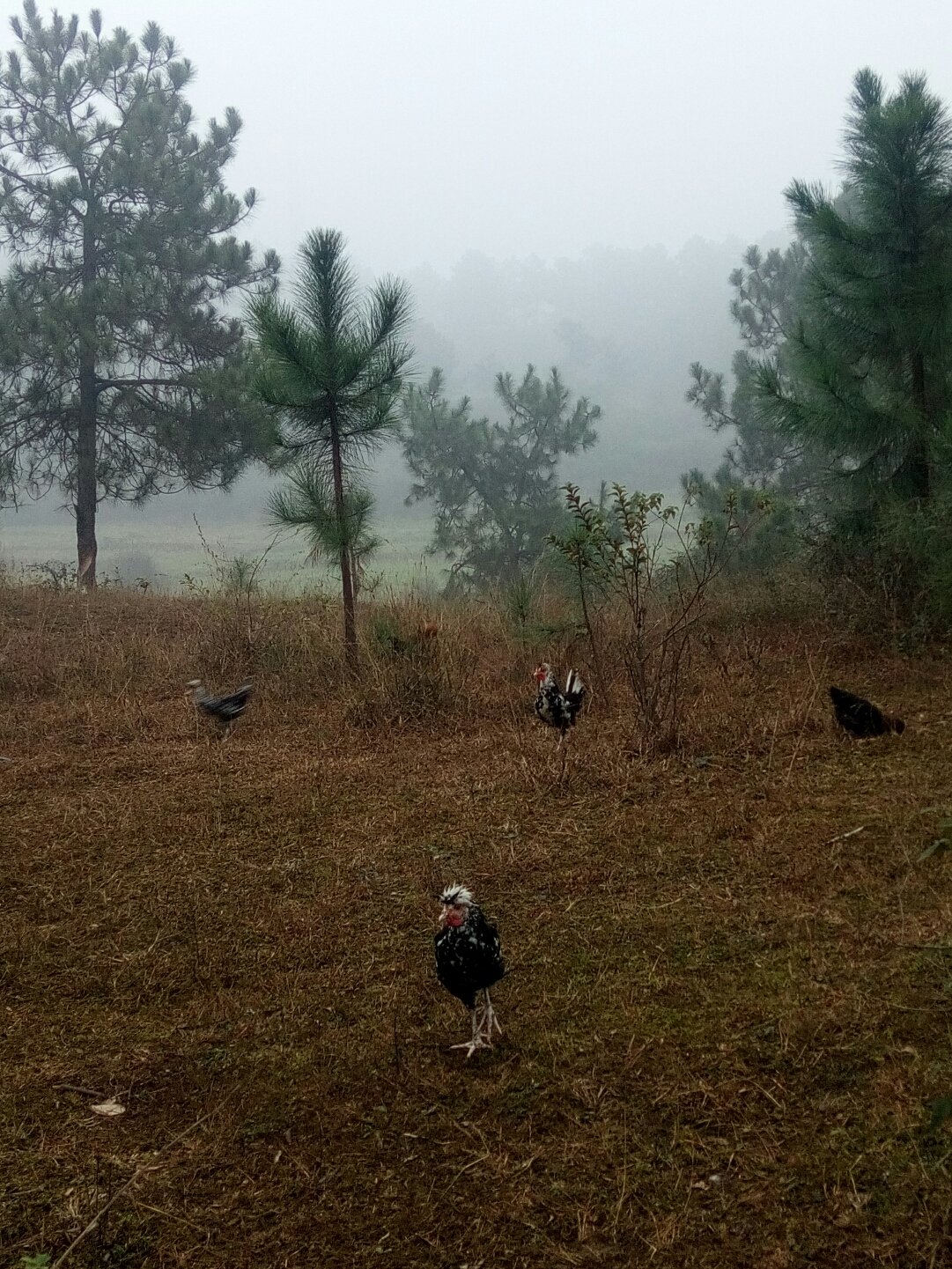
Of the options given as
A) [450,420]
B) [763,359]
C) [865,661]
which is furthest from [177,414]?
[865,661]

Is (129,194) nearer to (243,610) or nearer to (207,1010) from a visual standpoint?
(243,610)

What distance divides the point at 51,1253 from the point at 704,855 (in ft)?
8.81

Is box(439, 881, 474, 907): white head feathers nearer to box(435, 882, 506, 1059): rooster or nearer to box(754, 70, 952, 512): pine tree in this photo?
box(435, 882, 506, 1059): rooster

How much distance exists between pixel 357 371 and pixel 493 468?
8933 millimetres

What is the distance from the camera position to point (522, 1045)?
2.75 m

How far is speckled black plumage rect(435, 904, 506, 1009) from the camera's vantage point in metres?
2.70

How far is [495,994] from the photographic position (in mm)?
3055

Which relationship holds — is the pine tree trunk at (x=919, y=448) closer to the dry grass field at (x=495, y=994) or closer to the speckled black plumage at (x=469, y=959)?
the dry grass field at (x=495, y=994)

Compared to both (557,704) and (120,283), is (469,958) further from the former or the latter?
(120,283)

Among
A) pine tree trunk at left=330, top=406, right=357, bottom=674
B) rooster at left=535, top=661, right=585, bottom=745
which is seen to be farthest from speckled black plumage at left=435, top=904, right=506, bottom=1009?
pine tree trunk at left=330, top=406, right=357, bottom=674

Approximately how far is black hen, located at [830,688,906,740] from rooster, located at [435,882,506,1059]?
3.05 metres

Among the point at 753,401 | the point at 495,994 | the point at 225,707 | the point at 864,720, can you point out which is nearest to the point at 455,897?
the point at 495,994

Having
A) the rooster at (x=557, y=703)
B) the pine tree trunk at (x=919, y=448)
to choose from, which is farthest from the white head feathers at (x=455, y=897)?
the pine tree trunk at (x=919, y=448)

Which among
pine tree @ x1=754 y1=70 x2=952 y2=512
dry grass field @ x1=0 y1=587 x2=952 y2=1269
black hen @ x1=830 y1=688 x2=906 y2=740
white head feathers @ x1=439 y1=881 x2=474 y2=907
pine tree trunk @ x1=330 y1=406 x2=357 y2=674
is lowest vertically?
dry grass field @ x1=0 y1=587 x2=952 y2=1269
